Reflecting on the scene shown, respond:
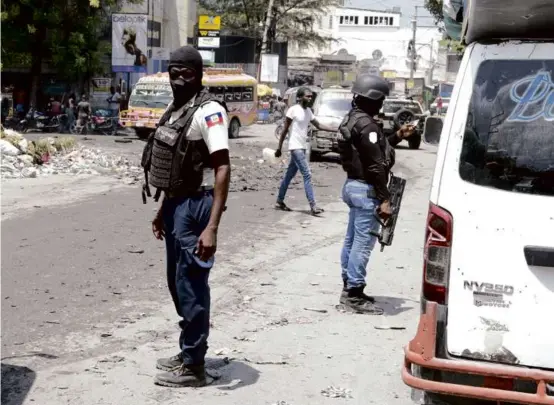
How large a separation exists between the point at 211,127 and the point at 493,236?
1.76m

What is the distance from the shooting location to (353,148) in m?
7.09

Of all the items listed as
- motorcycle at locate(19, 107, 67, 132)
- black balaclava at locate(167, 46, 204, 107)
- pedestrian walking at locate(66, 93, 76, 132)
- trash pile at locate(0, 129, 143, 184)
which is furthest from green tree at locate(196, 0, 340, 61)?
black balaclava at locate(167, 46, 204, 107)

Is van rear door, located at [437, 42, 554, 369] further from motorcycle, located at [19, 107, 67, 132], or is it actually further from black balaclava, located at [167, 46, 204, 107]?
motorcycle, located at [19, 107, 67, 132]

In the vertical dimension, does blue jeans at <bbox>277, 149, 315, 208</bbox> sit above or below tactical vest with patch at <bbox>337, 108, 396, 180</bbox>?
below

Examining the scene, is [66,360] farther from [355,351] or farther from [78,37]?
[78,37]

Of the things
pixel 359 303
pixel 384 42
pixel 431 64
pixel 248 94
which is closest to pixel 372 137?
pixel 359 303

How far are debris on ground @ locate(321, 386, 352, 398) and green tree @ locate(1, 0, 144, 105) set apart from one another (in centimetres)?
3117

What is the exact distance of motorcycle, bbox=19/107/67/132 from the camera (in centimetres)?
3444

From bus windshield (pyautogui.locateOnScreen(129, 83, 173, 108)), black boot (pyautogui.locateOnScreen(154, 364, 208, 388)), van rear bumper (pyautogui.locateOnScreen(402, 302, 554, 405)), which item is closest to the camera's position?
van rear bumper (pyautogui.locateOnScreen(402, 302, 554, 405))

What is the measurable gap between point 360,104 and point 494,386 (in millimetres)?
3423

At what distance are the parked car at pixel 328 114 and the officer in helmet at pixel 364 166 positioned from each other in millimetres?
14634

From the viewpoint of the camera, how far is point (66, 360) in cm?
582

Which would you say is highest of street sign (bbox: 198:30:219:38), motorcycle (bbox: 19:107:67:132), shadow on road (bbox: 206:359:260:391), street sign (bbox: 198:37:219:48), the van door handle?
street sign (bbox: 198:30:219:38)

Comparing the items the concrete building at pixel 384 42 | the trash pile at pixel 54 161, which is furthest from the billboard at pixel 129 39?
the concrete building at pixel 384 42
